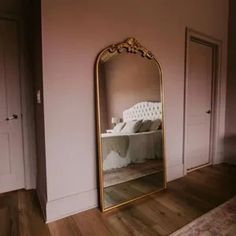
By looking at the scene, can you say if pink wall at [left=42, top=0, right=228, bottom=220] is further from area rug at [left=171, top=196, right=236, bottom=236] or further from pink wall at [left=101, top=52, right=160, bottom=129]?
area rug at [left=171, top=196, right=236, bottom=236]

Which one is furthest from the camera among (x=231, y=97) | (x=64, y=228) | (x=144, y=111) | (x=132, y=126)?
(x=231, y=97)

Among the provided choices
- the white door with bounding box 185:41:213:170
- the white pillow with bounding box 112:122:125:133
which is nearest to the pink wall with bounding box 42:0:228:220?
the white pillow with bounding box 112:122:125:133

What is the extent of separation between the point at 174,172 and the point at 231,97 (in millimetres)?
1825

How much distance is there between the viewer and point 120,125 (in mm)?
2197

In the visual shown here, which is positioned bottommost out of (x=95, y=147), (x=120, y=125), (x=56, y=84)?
(x=95, y=147)

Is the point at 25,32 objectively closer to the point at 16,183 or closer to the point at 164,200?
the point at 16,183

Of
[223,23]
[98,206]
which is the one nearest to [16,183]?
[98,206]

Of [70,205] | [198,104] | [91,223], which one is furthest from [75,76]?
[198,104]

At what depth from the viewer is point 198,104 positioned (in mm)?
3295

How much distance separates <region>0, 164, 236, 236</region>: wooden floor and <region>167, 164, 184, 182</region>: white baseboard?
17cm

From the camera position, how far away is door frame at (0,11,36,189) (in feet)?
8.09

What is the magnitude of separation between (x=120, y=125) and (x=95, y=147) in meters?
0.37

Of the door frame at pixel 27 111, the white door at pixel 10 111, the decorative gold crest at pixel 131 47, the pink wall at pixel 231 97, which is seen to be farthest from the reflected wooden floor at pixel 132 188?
the pink wall at pixel 231 97

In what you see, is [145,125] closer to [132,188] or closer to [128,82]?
[128,82]
